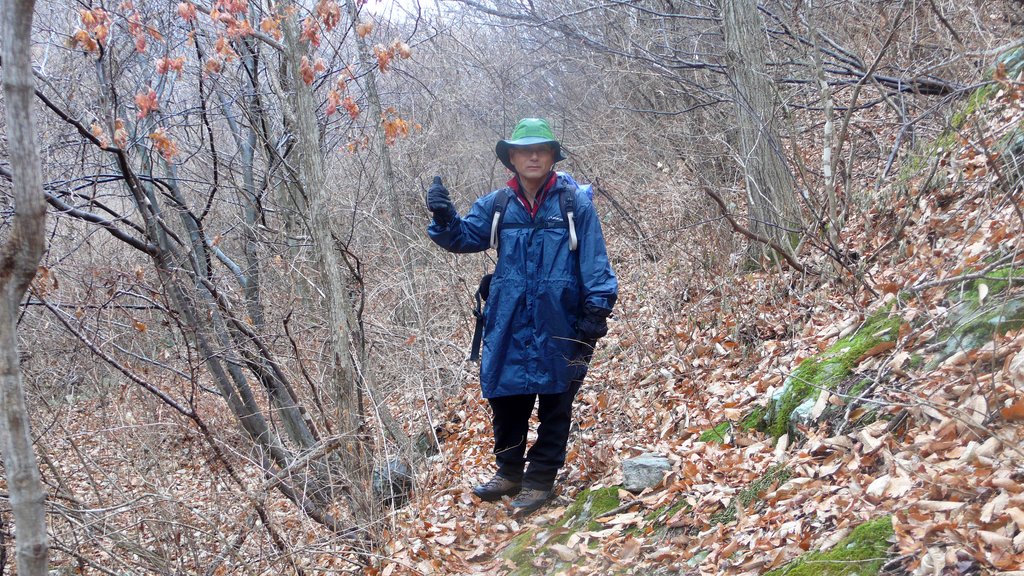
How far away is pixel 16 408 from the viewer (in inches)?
77.0

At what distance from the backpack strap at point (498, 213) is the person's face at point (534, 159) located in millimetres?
167

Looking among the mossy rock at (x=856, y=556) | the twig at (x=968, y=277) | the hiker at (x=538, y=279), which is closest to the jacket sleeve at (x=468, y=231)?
the hiker at (x=538, y=279)

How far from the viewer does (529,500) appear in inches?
187

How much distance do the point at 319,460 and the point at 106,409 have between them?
2101 mm

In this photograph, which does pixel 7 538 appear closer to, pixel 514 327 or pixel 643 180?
pixel 514 327

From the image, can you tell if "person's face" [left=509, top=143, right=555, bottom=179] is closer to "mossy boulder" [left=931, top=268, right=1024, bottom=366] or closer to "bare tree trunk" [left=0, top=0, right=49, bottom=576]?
"mossy boulder" [left=931, top=268, right=1024, bottom=366]

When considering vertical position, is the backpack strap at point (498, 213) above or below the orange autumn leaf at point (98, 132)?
below

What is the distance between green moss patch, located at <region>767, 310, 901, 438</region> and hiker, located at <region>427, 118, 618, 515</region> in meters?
1.03

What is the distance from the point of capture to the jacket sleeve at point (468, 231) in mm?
4609

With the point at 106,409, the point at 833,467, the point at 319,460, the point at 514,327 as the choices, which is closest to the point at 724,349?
the point at 514,327

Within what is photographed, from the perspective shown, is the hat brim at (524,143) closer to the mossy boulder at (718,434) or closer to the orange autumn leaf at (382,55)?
the orange autumn leaf at (382,55)

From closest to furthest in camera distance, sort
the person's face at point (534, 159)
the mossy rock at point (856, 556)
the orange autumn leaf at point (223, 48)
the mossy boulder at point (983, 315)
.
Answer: the mossy rock at point (856, 556) → the mossy boulder at point (983, 315) → the person's face at point (534, 159) → the orange autumn leaf at point (223, 48)

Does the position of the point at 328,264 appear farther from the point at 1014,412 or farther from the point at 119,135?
the point at 1014,412

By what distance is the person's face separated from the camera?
14.9 feet
